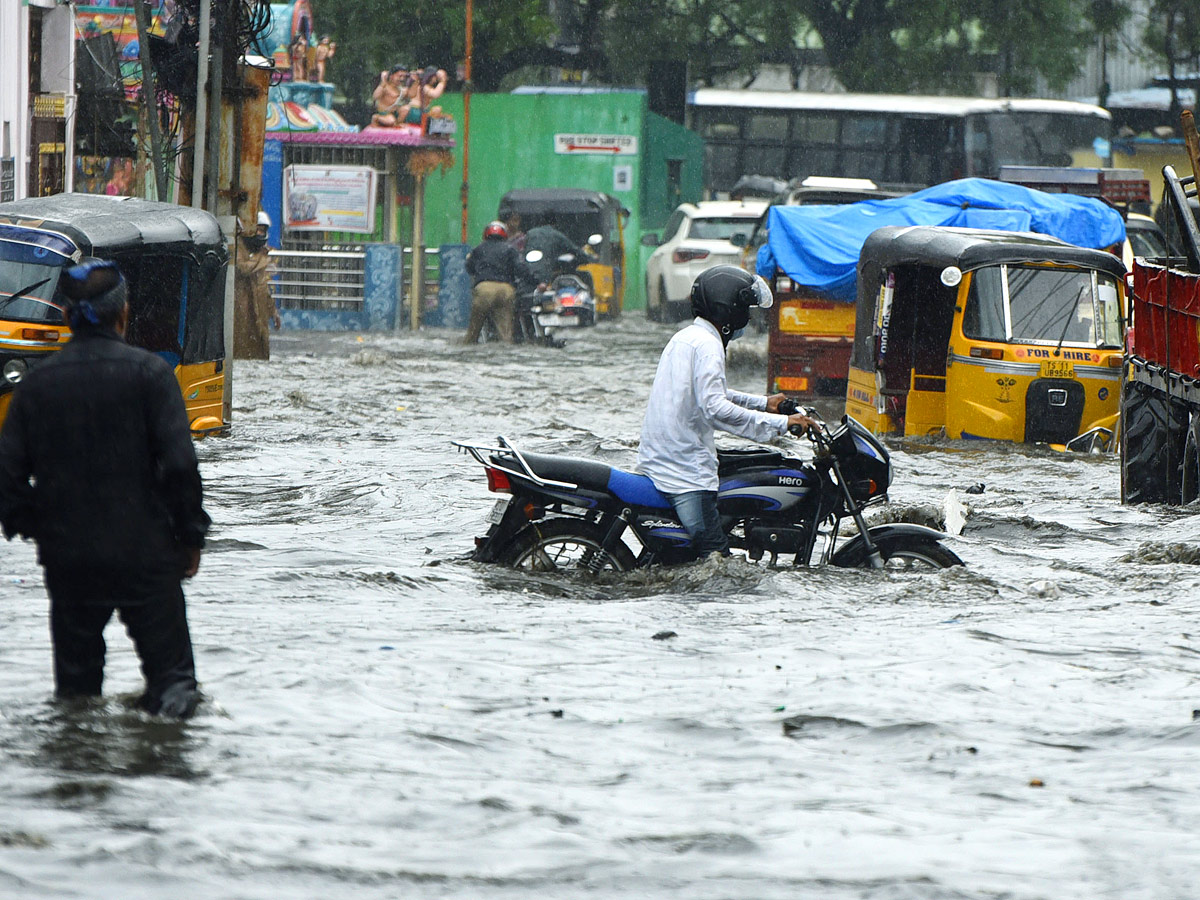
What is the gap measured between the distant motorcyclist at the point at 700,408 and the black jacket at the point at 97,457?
10.4 ft

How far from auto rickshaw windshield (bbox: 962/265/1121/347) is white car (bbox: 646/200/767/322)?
1431 centimetres

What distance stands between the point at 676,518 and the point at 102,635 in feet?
10.9

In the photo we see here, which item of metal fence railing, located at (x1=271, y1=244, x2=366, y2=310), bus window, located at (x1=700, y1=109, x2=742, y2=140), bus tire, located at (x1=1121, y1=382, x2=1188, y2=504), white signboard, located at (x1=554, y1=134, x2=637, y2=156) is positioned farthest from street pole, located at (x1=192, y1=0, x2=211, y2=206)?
bus window, located at (x1=700, y1=109, x2=742, y2=140)

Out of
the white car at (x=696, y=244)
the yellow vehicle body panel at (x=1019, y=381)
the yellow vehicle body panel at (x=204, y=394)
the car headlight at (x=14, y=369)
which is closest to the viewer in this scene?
the car headlight at (x=14, y=369)

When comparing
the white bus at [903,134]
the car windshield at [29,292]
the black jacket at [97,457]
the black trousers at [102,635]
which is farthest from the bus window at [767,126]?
the black jacket at [97,457]

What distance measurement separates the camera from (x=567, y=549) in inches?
340

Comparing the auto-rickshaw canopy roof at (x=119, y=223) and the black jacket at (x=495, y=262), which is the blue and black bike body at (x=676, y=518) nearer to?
the auto-rickshaw canopy roof at (x=119, y=223)

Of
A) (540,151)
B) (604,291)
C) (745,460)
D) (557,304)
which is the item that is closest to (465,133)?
(540,151)

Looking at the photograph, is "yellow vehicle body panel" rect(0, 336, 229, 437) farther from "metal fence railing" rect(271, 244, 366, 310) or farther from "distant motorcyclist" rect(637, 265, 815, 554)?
"metal fence railing" rect(271, 244, 366, 310)

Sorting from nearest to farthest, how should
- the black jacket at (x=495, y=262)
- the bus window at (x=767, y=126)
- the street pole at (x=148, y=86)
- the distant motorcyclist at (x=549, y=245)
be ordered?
the street pole at (x=148, y=86) → the black jacket at (x=495, y=262) → the distant motorcyclist at (x=549, y=245) → the bus window at (x=767, y=126)

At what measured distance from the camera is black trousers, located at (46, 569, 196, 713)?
5.67 m

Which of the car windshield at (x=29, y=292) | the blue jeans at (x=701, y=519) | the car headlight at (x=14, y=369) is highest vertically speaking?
the car windshield at (x=29, y=292)

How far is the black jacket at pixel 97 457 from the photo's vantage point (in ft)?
18.2

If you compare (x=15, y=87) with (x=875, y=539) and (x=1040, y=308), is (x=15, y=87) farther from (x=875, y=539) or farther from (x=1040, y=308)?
(x=875, y=539)
